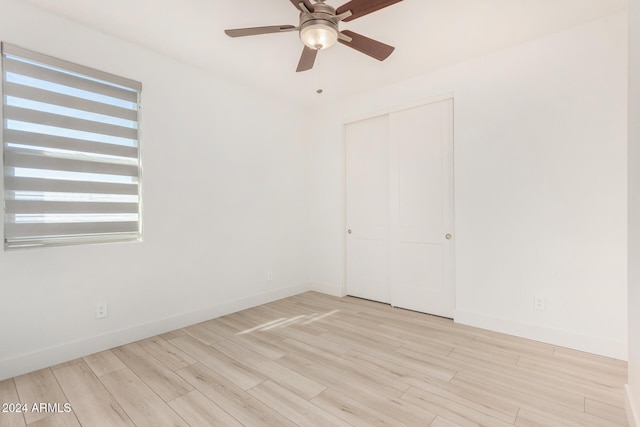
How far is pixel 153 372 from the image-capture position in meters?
2.23

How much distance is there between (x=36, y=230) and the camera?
2.29 meters

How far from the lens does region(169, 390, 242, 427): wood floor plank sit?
1.70 metres

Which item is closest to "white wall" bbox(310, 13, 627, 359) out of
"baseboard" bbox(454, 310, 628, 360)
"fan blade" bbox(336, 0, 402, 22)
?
"baseboard" bbox(454, 310, 628, 360)

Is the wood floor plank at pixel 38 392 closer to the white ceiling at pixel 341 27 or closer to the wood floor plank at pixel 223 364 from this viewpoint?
the wood floor plank at pixel 223 364

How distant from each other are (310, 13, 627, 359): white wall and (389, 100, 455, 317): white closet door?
0.51 ft

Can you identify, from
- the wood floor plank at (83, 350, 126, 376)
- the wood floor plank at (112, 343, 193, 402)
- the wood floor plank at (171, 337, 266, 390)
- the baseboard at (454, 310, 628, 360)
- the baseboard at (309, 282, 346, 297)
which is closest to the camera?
the wood floor plank at (112, 343, 193, 402)

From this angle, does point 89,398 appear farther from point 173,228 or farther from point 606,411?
point 606,411

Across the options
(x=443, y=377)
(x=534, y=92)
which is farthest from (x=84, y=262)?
(x=534, y=92)

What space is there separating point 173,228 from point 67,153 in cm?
105

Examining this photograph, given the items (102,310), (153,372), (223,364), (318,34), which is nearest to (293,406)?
Answer: (223,364)

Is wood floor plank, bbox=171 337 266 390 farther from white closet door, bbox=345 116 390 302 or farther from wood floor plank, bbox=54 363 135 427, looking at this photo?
white closet door, bbox=345 116 390 302

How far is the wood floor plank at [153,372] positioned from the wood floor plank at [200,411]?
0.27 feet

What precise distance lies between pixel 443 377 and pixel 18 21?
4053 mm

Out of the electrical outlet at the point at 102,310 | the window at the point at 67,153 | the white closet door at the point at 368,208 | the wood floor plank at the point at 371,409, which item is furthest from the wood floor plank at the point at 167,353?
the white closet door at the point at 368,208
